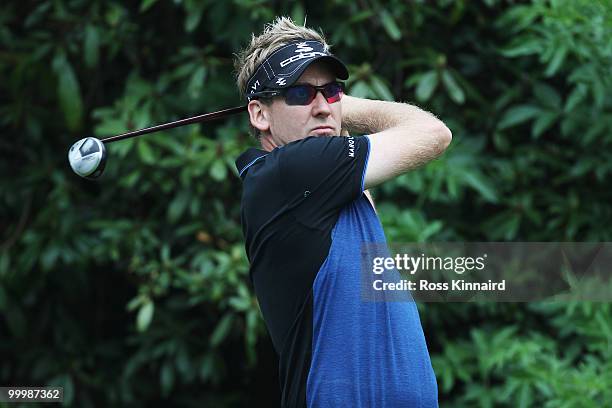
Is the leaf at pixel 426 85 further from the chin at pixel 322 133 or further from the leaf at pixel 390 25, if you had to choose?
the chin at pixel 322 133

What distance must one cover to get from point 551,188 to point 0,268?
2.74 metres

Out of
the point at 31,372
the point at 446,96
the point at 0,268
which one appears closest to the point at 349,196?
the point at 446,96

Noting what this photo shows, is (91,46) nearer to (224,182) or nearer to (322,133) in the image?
(224,182)

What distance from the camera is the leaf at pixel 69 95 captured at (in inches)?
205

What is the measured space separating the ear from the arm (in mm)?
294

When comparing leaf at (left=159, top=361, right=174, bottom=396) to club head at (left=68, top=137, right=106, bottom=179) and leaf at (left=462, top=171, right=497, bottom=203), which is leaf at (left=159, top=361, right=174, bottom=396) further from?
club head at (left=68, top=137, right=106, bottom=179)

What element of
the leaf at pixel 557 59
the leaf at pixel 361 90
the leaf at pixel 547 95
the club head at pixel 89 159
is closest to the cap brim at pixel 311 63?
the club head at pixel 89 159

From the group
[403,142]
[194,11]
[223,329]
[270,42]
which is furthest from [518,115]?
[403,142]

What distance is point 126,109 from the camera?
16.4ft

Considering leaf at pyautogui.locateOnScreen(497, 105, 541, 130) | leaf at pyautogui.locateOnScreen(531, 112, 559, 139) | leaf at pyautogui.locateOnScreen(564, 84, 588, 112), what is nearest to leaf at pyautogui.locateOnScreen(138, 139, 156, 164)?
leaf at pyautogui.locateOnScreen(497, 105, 541, 130)

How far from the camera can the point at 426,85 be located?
500cm

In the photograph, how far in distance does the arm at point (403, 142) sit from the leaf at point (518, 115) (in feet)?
7.99

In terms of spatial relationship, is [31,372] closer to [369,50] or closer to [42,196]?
[42,196]

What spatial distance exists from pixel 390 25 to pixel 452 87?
41 cm
